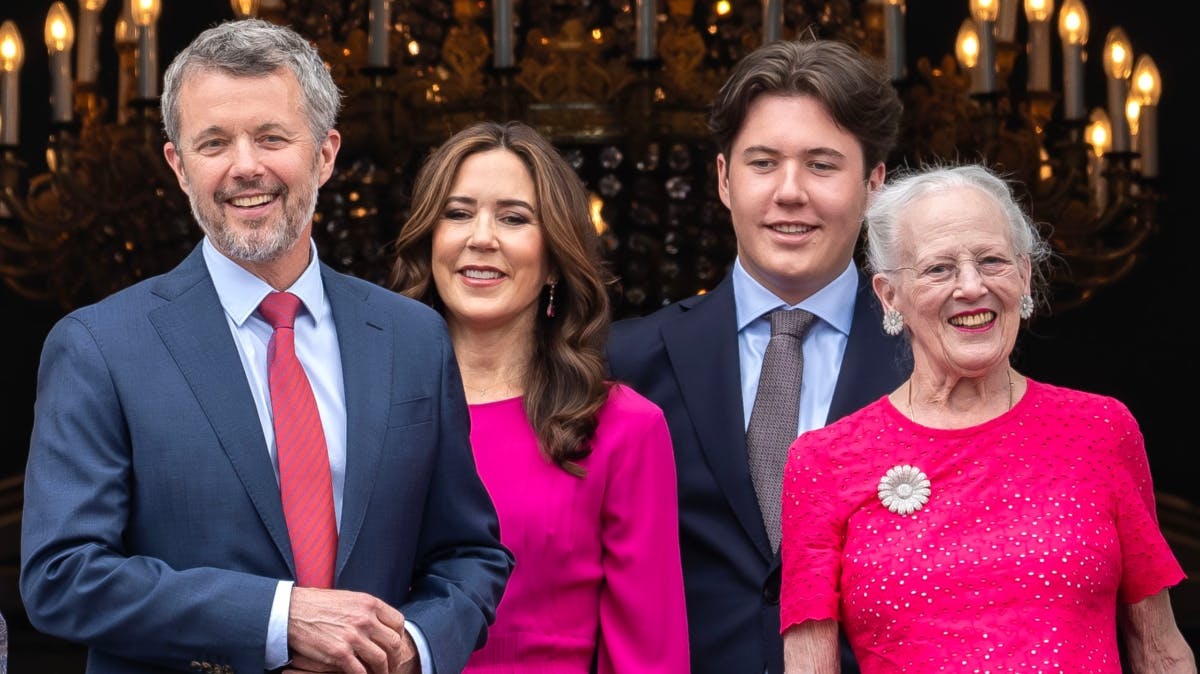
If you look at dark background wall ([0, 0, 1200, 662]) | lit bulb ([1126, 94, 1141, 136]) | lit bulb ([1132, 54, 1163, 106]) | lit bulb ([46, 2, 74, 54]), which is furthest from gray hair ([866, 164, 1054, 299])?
dark background wall ([0, 0, 1200, 662])

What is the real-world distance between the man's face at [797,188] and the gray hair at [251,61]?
67cm

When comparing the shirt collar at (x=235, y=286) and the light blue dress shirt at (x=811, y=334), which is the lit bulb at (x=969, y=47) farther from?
the shirt collar at (x=235, y=286)

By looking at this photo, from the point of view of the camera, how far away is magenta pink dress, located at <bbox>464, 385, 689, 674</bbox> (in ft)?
7.95

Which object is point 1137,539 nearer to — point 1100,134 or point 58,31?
point 1100,134

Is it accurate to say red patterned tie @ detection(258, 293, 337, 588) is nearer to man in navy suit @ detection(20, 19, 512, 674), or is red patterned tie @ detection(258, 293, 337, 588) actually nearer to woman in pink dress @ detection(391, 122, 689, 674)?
man in navy suit @ detection(20, 19, 512, 674)

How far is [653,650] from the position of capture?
2.44m

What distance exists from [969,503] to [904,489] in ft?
0.23

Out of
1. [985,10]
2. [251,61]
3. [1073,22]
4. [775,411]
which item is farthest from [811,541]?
[1073,22]

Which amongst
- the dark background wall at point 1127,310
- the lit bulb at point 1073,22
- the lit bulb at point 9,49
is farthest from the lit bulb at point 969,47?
the dark background wall at point 1127,310

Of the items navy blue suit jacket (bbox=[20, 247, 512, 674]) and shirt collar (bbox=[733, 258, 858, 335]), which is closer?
navy blue suit jacket (bbox=[20, 247, 512, 674])

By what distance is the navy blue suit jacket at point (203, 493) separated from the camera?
187cm

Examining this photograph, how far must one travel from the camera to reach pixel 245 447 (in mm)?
1965

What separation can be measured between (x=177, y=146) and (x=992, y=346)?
2.87 feet

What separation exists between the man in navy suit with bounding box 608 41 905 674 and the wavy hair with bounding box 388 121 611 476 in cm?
12
